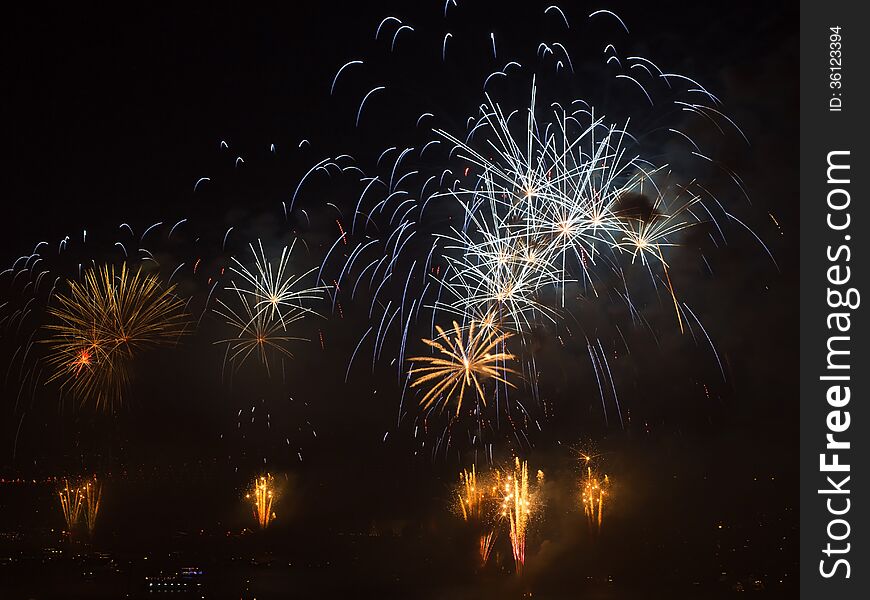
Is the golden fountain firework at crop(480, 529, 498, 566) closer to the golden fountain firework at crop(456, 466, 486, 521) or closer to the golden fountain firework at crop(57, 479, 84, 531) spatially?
the golden fountain firework at crop(456, 466, 486, 521)

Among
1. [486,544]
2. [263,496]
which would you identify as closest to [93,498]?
[263,496]

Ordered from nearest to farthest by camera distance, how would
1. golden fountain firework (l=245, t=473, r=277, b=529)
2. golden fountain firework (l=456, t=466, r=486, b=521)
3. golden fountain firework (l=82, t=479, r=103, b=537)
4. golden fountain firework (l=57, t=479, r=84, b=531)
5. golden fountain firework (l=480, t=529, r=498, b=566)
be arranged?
golden fountain firework (l=456, t=466, r=486, b=521) → golden fountain firework (l=480, t=529, r=498, b=566) → golden fountain firework (l=245, t=473, r=277, b=529) → golden fountain firework (l=82, t=479, r=103, b=537) → golden fountain firework (l=57, t=479, r=84, b=531)

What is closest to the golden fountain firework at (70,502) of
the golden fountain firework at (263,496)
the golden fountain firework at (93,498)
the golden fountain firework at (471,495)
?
the golden fountain firework at (93,498)

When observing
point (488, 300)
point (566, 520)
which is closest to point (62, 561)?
point (566, 520)

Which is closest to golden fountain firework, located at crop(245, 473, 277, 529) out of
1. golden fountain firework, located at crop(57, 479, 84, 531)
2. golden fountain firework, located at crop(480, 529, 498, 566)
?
golden fountain firework, located at crop(57, 479, 84, 531)

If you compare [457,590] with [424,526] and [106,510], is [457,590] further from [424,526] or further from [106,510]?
[106,510]
